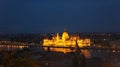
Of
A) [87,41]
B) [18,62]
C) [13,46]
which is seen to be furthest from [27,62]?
[87,41]

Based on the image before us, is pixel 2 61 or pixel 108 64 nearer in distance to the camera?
pixel 2 61

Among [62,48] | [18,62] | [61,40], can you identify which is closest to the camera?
[18,62]

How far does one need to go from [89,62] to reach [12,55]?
62.9 feet

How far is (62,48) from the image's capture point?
71.3 meters

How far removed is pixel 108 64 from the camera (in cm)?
3247

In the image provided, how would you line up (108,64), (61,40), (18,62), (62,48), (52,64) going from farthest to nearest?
(61,40)
(62,48)
(52,64)
(108,64)
(18,62)

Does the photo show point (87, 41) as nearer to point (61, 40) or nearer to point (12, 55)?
point (61, 40)

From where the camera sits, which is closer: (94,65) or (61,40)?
(94,65)

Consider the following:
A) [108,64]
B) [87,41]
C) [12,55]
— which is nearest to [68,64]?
[108,64]

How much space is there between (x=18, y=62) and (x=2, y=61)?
22.5 inches

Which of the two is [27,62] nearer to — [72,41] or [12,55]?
[12,55]

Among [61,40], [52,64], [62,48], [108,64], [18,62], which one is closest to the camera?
[18,62]

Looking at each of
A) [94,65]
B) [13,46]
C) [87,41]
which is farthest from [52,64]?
[87,41]

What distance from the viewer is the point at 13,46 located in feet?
248
